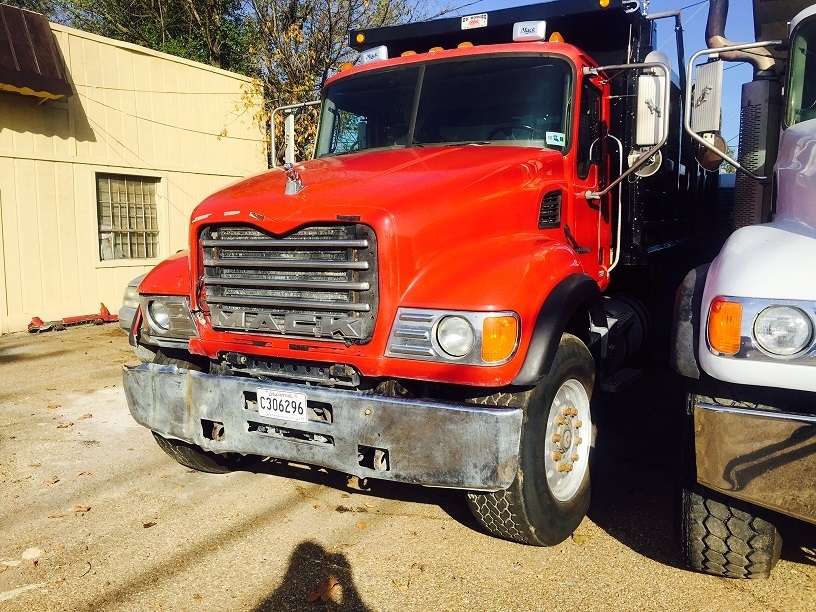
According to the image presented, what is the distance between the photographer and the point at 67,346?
9711 mm

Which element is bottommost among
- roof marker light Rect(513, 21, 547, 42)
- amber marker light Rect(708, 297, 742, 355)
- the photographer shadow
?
the photographer shadow

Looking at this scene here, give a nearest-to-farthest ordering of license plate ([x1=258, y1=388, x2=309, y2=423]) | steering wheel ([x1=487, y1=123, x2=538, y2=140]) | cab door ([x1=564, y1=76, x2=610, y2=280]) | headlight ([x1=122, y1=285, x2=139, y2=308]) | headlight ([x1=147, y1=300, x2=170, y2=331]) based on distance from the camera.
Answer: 1. license plate ([x1=258, y1=388, x2=309, y2=423])
2. headlight ([x1=147, y1=300, x2=170, y2=331])
3. steering wheel ([x1=487, y1=123, x2=538, y2=140])
4. cab door ([x1=564, y1=76, x2=610, y2=280])
5. headlight ([x1=122, y1=285, x2=139, y2=308])

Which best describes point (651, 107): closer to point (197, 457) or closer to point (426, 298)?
point (426, 298)

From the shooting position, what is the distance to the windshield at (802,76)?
4.10m

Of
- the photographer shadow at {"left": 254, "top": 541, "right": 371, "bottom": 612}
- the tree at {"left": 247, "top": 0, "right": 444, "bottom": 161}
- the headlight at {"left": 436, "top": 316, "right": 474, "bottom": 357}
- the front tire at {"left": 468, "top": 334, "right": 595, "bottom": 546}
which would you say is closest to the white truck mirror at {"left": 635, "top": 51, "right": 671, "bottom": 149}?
the front tire at {"left": 468, "top": 334, "right": 595, "bottom": 546}

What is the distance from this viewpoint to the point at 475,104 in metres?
4.59

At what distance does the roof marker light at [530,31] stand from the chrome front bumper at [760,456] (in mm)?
2904

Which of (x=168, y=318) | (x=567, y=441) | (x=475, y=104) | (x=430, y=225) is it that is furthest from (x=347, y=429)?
(x=475, y=104)

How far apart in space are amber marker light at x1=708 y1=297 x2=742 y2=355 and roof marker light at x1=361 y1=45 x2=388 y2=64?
3586 millimetres

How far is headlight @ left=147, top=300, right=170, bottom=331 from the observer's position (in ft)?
13.9

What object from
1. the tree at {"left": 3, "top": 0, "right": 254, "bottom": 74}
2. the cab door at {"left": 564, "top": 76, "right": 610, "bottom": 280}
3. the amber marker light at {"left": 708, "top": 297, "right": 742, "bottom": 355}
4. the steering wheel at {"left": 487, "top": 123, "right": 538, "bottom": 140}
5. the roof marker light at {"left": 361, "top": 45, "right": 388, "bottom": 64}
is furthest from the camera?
the tree at {"left": 3, "top": 0, "right": 254, "bottom": 74}

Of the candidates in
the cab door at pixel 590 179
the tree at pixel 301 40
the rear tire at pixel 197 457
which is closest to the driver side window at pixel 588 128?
the cab door at pixel 590 179

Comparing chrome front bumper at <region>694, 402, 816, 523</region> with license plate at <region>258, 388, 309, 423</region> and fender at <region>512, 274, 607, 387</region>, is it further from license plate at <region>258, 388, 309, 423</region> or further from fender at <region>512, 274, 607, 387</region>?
license plate at <region>258, 388, 309, 423</region>

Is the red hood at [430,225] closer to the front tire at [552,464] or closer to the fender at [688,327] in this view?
the front tire at [552,464]
